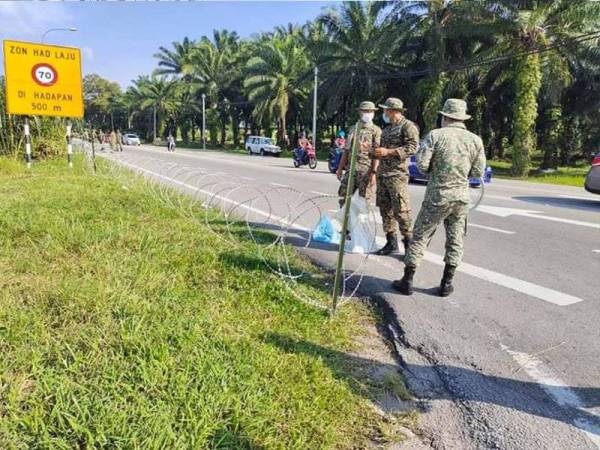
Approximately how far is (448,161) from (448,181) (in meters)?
0.17

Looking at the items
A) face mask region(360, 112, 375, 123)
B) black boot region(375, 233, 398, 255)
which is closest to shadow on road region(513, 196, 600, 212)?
black boot region(375, 233, 398, 255)

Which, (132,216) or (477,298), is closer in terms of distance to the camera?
(477,298)

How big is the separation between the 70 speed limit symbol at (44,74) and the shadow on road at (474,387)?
11.9 meters

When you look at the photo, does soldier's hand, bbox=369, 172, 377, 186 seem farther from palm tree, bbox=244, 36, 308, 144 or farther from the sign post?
palm tree, bbox=244, 36, 308, 144

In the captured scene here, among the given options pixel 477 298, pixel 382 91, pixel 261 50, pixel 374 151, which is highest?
pixel 261 50

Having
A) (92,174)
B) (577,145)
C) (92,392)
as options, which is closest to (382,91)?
(577,145)

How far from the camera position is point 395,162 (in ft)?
17.6

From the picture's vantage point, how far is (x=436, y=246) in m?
6.45

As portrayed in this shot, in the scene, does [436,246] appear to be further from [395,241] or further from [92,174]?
[92,174]

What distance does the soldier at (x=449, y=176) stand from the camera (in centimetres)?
429

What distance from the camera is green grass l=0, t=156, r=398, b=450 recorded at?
2.31 m

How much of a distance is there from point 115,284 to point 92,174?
940 cm

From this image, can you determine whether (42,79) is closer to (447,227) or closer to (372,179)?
(372,179)

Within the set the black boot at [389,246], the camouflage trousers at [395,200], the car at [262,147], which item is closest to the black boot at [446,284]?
the camouflage trousers at [395,200]
